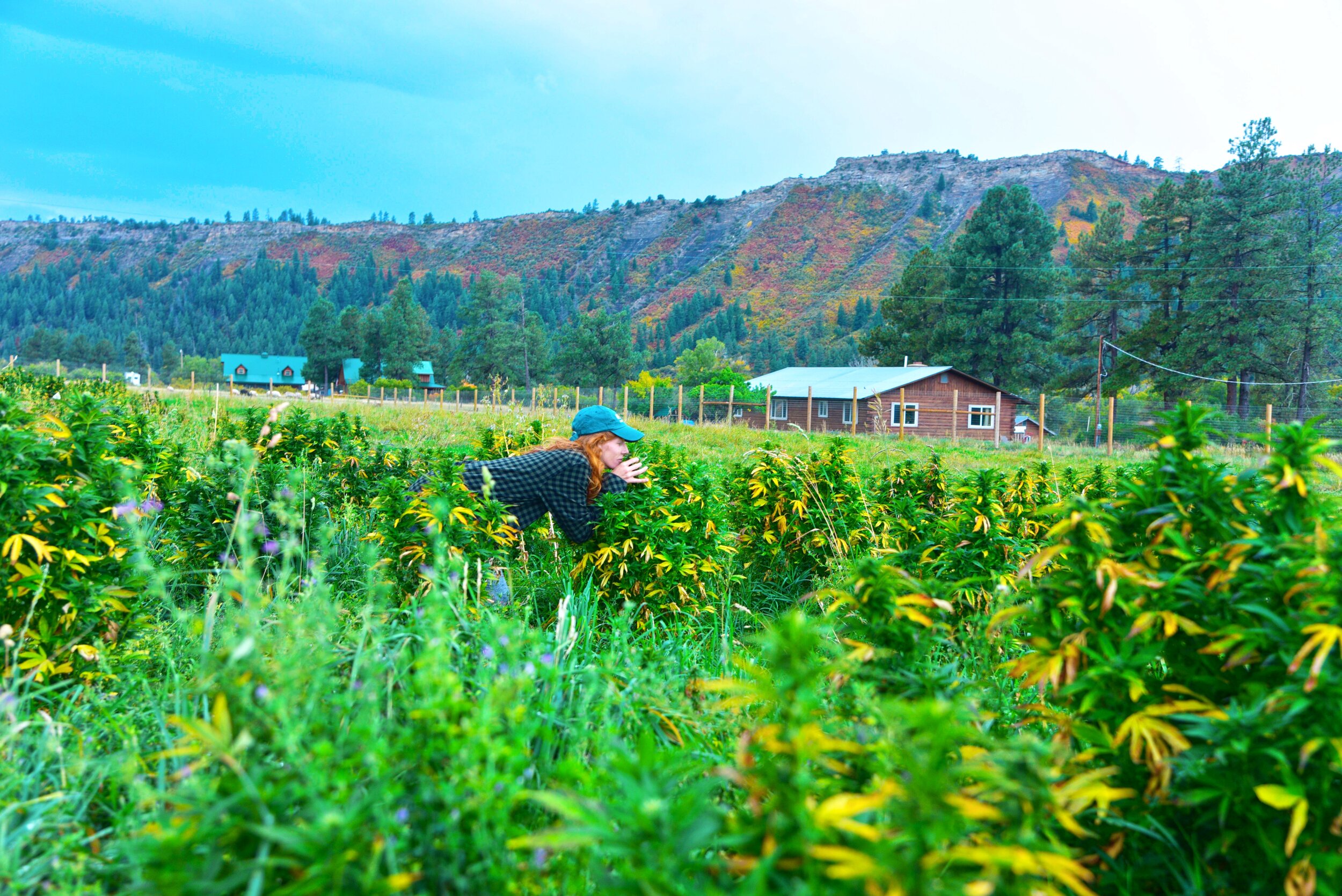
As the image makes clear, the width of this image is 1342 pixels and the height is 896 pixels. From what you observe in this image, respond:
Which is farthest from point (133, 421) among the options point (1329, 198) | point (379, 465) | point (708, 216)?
point (708, 216)

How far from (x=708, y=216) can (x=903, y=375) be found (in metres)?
135

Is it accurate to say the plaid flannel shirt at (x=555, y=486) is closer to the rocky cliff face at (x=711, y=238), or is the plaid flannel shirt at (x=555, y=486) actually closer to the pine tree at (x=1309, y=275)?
the pine tree at (x=1309, y=275)

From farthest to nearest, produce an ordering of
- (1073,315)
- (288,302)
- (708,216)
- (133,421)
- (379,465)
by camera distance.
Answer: (708,216) < (288,302) < (1073,315) < (379,465) < (133,421)

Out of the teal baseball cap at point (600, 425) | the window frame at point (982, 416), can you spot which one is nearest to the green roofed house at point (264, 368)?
the window frame at point (982, 416)

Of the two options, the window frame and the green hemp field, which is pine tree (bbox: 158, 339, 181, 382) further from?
the green hemp field

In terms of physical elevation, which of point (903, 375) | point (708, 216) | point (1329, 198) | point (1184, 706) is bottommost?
point (1184, 706)

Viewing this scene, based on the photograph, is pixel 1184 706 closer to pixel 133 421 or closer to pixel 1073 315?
pixel 133 421

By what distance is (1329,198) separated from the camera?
30922 mm

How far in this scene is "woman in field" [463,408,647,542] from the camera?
11.9 feet

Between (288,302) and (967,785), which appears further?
(288,302)

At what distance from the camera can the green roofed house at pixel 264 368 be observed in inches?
3511

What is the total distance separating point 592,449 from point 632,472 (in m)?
0.29

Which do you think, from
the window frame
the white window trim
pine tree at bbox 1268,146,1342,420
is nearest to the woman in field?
the white window trim

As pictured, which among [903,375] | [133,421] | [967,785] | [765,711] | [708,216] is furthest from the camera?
[708,216]
